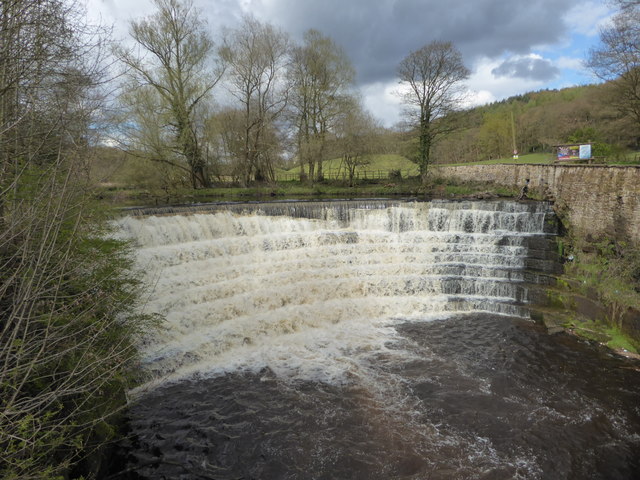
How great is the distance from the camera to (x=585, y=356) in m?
8.38

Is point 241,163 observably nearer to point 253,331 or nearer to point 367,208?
point 367,208

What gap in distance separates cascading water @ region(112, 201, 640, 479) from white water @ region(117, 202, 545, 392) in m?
0.05

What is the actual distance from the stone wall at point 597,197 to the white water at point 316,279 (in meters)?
1.35

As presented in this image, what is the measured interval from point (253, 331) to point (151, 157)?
1578 cm

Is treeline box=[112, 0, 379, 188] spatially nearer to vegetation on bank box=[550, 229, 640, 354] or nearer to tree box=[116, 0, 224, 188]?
tree box=[116, 0, 224, 188]

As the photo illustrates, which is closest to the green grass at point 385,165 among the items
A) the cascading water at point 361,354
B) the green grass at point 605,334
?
the cascading water at point 361,354

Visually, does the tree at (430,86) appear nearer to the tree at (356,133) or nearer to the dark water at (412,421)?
the tree at (356,133)

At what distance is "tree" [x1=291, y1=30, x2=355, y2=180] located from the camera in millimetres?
25106

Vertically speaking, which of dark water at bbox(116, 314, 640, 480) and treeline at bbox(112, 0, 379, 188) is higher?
treeline at bbox(112, 0, 379, 188)

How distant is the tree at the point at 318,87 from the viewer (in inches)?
988

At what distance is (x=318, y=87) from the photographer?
84.2ft

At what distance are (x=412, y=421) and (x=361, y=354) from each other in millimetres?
2385

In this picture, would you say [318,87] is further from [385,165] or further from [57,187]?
[57,187]

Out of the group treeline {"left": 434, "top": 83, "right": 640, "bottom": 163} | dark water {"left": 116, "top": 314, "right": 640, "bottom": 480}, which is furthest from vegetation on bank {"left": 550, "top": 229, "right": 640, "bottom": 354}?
treeline {"left": 434, "top": 83, "right": 640, "bottom": 163}
